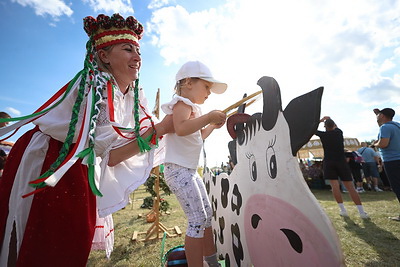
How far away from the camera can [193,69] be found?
5.16 feet

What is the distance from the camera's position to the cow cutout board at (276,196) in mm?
835

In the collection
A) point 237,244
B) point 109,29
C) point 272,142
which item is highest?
point 109,29

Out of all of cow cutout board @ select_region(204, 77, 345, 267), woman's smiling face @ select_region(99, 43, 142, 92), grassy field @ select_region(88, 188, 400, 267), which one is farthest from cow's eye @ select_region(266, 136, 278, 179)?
grassy field @ select_region(88, 188, 400, 267)

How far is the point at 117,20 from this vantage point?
1.21 metres

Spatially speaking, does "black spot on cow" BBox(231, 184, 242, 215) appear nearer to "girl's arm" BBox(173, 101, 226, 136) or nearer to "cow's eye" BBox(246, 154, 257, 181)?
"cow's eye" BBox(246, 154, 257, 181)

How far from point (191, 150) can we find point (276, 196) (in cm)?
69

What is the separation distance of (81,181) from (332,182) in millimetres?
4246

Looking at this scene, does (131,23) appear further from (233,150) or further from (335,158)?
(335,158)

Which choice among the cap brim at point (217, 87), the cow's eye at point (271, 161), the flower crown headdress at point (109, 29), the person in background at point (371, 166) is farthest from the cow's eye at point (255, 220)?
the person in background at point (371, 166)

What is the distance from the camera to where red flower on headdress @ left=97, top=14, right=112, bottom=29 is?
1.20 m

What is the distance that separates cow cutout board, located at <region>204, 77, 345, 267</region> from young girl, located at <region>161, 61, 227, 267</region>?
0.25 metres

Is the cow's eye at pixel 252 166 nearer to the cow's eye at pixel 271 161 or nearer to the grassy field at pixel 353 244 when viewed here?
the cow's eye at pixel 271 161

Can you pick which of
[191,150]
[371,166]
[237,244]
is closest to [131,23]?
[191,150]

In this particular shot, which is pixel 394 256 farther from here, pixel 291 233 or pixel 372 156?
pixel 372 156
